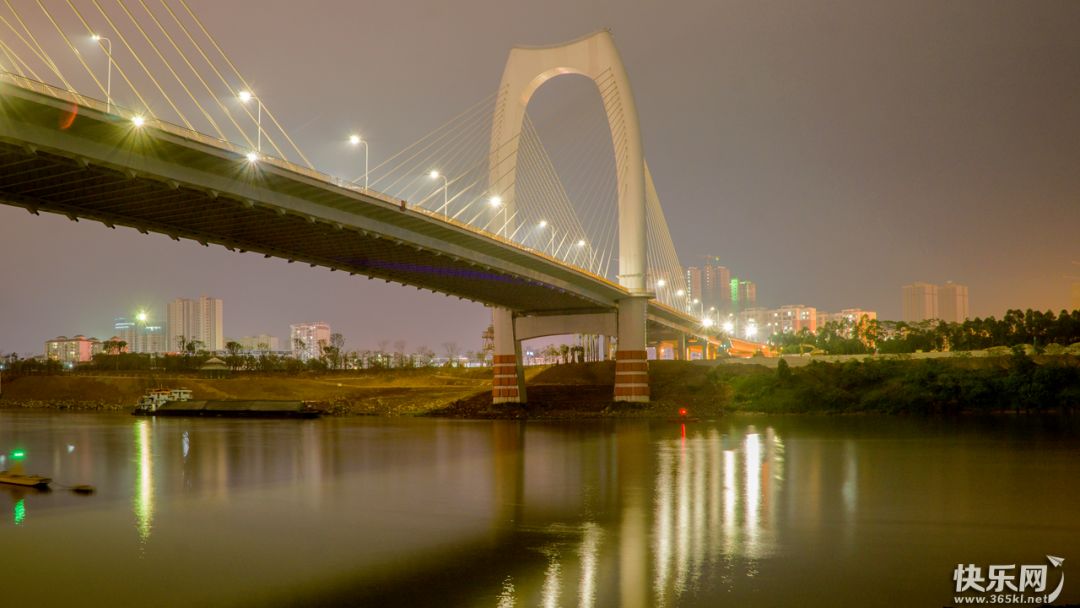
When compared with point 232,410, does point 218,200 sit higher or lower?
higher

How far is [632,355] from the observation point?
53844 millimetres

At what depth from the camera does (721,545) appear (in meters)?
13.1

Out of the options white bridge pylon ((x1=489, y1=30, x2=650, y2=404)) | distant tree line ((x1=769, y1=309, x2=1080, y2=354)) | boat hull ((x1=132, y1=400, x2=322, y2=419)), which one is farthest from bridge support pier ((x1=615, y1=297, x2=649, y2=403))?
distant tree line ((x1=769, y1=309, x2=1080, y2=354))

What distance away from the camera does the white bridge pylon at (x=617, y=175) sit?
2064 inches

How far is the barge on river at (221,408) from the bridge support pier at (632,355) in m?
19.6

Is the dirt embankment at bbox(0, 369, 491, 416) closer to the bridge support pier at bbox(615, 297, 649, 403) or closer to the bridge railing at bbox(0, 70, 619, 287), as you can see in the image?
the bridge support pier at bbox(615, 297, 649, 403)

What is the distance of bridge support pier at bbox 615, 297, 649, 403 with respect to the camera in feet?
177

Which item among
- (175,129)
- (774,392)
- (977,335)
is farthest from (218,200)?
(977,335)

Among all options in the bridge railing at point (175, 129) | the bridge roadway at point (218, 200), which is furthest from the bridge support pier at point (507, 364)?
the bridge railing at point (175, 129)

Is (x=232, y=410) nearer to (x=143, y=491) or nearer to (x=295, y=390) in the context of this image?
(x=295, y=390)

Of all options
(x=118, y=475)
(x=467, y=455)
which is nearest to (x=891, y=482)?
(x=467, y=455)

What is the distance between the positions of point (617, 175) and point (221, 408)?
32079mm

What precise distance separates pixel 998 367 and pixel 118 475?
47.9 m

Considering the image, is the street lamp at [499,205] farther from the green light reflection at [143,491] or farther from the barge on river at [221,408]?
the green light reflection at [143,491]
